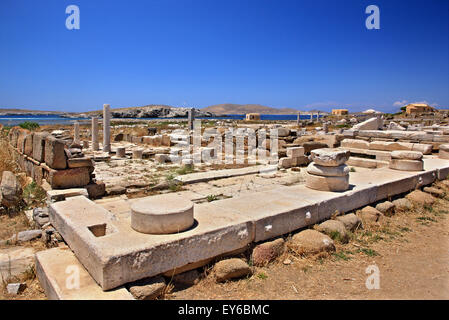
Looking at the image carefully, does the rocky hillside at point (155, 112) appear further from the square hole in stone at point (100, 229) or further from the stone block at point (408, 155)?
the square hole in stone at point (100, 229)

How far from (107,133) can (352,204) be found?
14.0m

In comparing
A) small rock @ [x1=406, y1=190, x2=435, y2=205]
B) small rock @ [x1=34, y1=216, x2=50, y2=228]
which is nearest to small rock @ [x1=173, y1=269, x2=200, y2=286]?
small rock @ [x1=34, y1=216, x2=50, y2=228]

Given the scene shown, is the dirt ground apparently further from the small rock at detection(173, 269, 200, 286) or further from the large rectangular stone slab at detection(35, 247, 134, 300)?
the large rectangular stone slab at detection(35, 247, 134, 300)

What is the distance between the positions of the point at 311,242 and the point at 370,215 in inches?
73.2

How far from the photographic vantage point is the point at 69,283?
2.95 meters

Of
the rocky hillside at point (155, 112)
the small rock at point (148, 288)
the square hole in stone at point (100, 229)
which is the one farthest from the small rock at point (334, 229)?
the rocky hillside at point (155, 112)

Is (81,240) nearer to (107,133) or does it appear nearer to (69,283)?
(69,283)

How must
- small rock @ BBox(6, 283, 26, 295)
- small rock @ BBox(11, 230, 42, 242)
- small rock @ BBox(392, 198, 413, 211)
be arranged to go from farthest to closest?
1. small rock @ BBox(392, 198, 413, 211)
2. small rock @ BBox(11, 230, 42, 242)
3. small rock @ BBox(6, 283, 26, 295)

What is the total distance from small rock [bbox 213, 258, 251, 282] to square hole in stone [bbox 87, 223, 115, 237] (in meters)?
1.36

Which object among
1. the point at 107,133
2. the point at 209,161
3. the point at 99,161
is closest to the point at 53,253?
the point at 209,161

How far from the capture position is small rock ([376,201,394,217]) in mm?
5996

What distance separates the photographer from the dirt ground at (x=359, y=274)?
339 centimetres

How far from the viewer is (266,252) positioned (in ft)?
13.3

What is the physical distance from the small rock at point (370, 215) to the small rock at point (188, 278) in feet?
11.0
